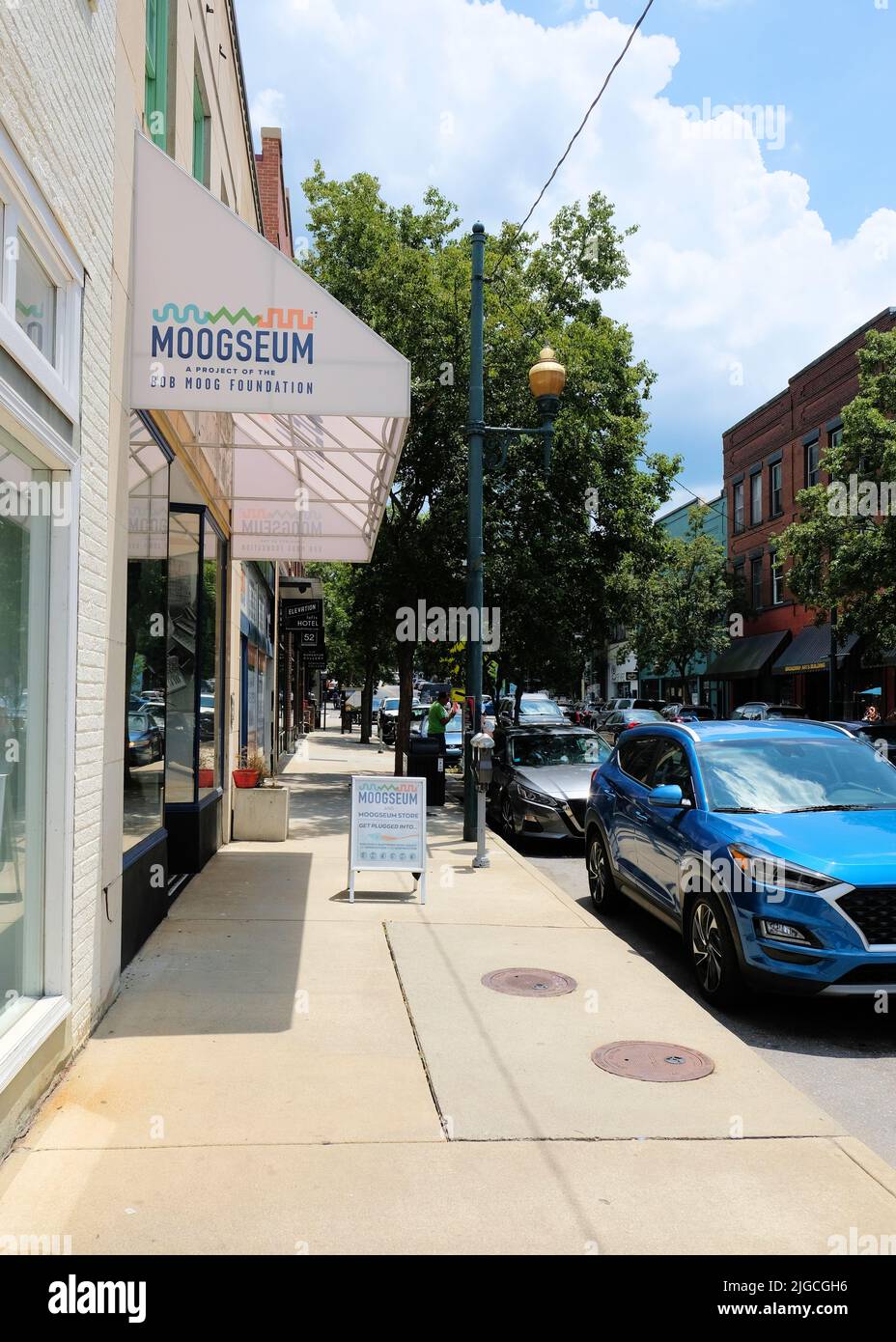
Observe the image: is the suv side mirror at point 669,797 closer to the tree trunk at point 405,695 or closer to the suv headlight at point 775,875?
the suv headlight at point 775,875

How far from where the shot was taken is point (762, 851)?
5.83 metres

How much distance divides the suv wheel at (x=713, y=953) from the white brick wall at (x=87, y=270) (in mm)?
3461

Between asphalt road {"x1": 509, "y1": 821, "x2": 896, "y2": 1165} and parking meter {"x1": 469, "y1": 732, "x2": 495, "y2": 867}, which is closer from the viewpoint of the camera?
asphalt road {"x1": 509, "y1": 821, "x2": 896, "y2": 1165}

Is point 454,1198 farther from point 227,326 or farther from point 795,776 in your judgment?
point 227,326

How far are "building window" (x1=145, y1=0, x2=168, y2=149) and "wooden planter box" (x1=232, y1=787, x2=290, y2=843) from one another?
6812 mm

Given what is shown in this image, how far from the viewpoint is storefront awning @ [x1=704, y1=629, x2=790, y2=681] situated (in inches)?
1524

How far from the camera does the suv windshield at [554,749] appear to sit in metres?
13.8

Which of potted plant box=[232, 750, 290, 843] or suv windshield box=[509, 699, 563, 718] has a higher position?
suv windshield box=[509, 699, 563, 718]

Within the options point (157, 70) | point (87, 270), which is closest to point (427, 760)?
point (157, 70)

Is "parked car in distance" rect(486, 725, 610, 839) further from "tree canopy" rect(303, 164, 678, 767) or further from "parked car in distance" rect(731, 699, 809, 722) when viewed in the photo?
"parked car in distance" rect(731, 699, 809, 722)

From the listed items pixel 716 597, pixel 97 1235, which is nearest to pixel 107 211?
pixel 97 1235

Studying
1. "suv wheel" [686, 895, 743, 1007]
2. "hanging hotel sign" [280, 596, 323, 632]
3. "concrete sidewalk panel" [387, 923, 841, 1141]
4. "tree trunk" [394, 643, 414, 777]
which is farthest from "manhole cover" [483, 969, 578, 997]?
"hanging hotel sign" [280, 596, 323, 632]

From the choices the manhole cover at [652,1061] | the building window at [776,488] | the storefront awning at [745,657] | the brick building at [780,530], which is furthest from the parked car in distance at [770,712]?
the manhole cover at [652,1061]

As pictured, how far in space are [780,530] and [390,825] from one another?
33.6 metres
